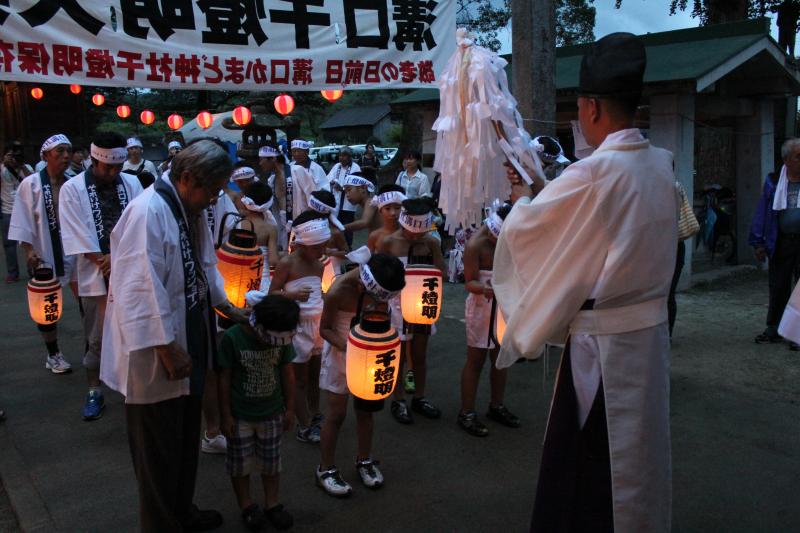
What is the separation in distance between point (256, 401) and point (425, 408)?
2034 millimetres

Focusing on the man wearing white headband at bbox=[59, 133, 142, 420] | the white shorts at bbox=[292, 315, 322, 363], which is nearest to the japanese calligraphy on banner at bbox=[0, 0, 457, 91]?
the man wearing white headband at bbox=[59, 133, 142, 420]

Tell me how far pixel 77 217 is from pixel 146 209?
2.49m

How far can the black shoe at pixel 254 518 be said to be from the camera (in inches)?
146

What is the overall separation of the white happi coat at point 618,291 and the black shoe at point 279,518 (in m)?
1.93

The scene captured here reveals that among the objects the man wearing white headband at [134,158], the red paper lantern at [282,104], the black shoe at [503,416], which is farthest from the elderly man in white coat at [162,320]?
the red paper lantern at [282,104]

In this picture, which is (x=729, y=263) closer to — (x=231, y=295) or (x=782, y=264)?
(x=782, y=264)

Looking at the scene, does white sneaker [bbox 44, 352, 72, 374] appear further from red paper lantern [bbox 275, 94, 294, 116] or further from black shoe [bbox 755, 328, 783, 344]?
red paper lantern [bbox 275, 94, 294, 116]

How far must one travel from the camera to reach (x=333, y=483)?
13.5 ft

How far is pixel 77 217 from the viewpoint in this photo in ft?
16.6

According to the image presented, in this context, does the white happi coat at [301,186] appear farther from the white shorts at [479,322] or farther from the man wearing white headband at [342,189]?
the white shorts at [479,322]

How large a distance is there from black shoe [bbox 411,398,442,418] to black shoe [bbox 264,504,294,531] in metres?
1.83

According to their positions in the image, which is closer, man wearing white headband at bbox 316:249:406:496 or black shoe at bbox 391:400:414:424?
man wearing white headband at bbox 316:249:406:496

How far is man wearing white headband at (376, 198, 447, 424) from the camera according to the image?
210 inches

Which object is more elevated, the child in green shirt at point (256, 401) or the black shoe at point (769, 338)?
the child in green shirt at point (256, 401)
